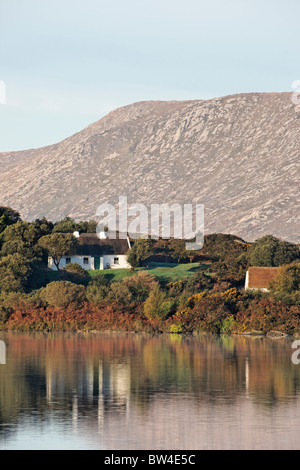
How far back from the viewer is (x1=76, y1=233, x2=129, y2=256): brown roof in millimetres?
90000

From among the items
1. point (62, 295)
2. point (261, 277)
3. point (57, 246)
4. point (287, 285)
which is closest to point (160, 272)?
point (57, 246)

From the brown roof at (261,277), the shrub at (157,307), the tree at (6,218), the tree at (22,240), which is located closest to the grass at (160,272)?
the tree at (22,240)

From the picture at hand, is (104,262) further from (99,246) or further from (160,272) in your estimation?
(160,272)

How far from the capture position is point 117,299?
64.6m

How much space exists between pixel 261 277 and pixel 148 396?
38.5 m

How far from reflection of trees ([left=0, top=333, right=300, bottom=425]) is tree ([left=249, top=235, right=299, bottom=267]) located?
1069 inches

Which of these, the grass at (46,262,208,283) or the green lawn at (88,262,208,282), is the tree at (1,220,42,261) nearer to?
the grass at (46,262,208,283)

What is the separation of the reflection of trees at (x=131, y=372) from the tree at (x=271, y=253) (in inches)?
1069

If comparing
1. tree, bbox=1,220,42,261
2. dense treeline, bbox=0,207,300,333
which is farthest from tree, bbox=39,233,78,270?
dense treeline, bbox=0,207,300,333

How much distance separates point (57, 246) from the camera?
8469 cm

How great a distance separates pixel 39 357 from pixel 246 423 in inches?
731

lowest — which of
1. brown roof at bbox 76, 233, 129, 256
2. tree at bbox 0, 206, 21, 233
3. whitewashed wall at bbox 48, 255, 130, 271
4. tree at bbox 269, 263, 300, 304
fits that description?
tree at bbox 269, 263, 300, 304

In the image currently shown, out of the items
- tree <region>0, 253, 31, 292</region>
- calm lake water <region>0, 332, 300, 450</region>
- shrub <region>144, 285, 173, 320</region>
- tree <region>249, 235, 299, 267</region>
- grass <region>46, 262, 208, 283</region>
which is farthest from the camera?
tree <region>249, 235, 299, 267</region>

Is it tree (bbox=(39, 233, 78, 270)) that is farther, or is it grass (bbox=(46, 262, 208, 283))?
tree (bbox=(39, 233, 78, 270))
